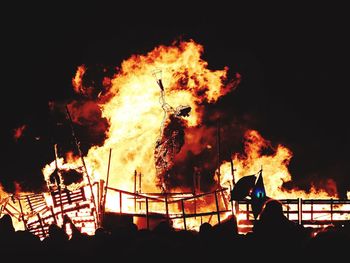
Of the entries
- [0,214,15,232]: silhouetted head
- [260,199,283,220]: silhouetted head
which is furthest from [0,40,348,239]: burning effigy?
[260,199,283,220]: silhouetted head

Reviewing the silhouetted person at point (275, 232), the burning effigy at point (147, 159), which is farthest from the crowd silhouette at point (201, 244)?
the burning effigy at point (147, 159)

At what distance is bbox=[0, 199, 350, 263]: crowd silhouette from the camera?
136 inches

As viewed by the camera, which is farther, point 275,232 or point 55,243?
point 55,243

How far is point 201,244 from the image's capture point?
429 centimetres

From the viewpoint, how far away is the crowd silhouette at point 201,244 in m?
3.46

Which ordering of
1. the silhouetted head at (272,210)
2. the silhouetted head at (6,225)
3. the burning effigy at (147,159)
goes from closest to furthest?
1. the silhouetted head at (272,210)
2. the silhouetted head at (6,225)
3. the burning effigy at (147,159)

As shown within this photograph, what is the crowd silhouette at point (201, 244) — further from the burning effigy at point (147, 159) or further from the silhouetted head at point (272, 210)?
the burning effigy at point (147, 159)

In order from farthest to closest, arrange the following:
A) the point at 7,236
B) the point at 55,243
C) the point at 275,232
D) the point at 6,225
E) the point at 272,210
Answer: the point at 6,225 < the point at 7,236 < the point at 55,243 < the point at 272,210 < the point at 275,232

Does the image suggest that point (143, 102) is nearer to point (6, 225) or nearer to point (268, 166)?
point (268, 166)

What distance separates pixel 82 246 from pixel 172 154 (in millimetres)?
9621

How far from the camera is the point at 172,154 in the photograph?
14.5m

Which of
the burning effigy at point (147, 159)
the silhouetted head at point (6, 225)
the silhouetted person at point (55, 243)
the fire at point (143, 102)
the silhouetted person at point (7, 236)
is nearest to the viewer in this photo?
the silhouetted person at point (55, 243)

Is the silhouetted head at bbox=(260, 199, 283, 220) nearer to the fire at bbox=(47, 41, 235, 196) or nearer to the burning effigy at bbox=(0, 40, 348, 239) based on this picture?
the burning effigy at bbox=(0, 40, 348, 239)

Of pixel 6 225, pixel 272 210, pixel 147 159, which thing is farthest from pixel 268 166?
pixel 272 210
